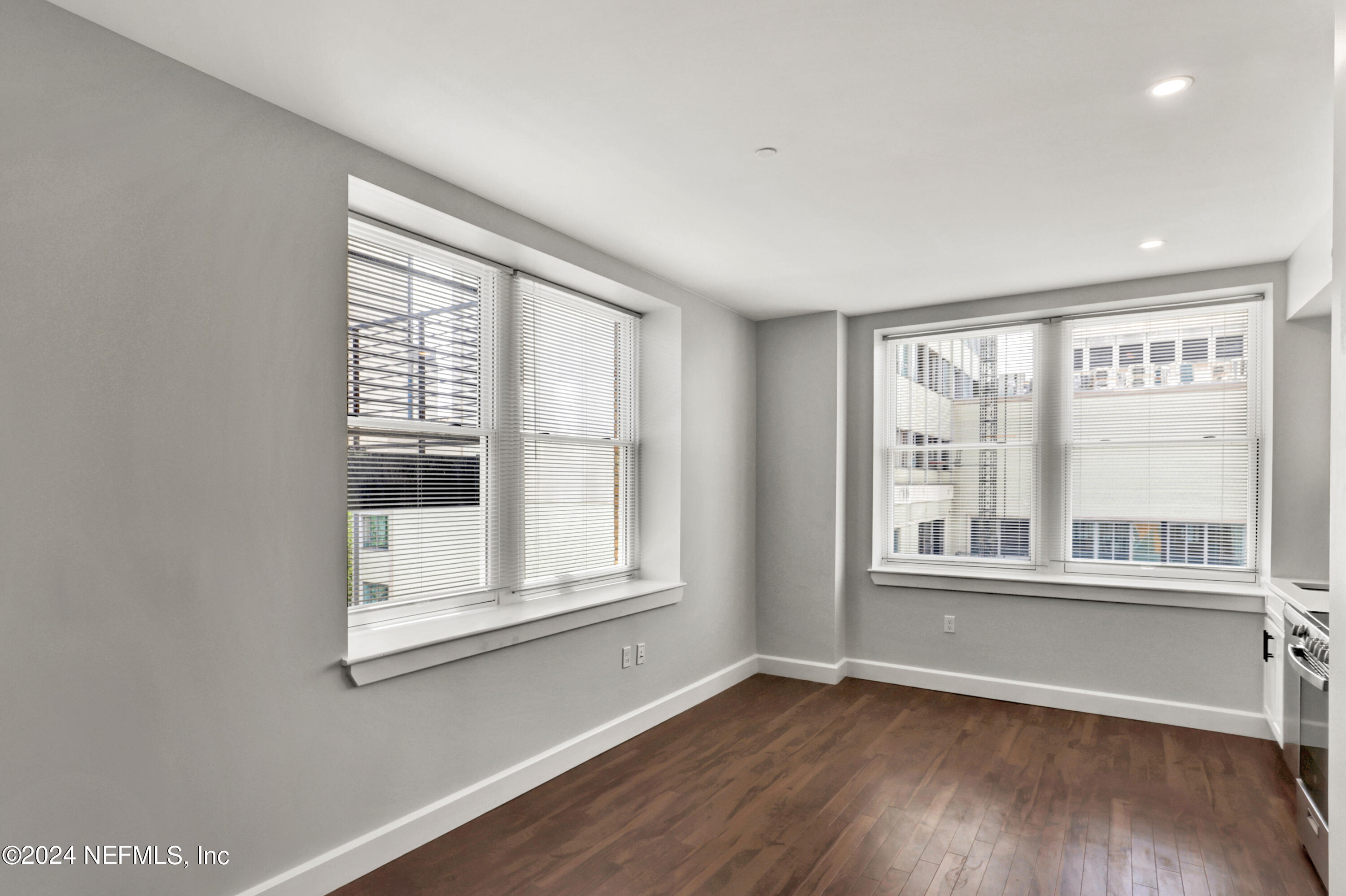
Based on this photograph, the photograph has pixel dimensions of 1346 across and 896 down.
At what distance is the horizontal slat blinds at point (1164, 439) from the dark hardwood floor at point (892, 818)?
1066mm

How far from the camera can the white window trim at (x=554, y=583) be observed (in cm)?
277

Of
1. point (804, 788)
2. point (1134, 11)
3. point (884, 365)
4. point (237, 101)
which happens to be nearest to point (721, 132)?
point (1134, 11)

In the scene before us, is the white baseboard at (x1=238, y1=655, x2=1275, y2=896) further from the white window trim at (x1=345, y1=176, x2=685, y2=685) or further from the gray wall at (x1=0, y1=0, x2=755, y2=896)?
the white window trim at (x1=345, y1=176, x2=685, y2=685)

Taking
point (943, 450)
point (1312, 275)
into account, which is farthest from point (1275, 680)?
point (943, 450)

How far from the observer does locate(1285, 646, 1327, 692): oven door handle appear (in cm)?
251

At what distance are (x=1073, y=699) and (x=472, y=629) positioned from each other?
353cm

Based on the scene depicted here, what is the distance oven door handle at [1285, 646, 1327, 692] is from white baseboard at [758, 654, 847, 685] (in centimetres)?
245

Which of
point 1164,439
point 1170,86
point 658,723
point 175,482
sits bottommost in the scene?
point 658,723

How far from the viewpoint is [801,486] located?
5109mm

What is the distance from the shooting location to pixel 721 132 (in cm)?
248

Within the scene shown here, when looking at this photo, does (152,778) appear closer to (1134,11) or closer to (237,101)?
(237,101)

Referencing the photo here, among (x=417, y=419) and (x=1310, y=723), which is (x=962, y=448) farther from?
(x=417, y=419)

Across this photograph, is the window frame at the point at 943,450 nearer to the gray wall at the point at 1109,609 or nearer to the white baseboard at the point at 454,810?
the gray wall at the point at 1109,609

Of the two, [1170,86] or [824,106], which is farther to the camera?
[824,106]
